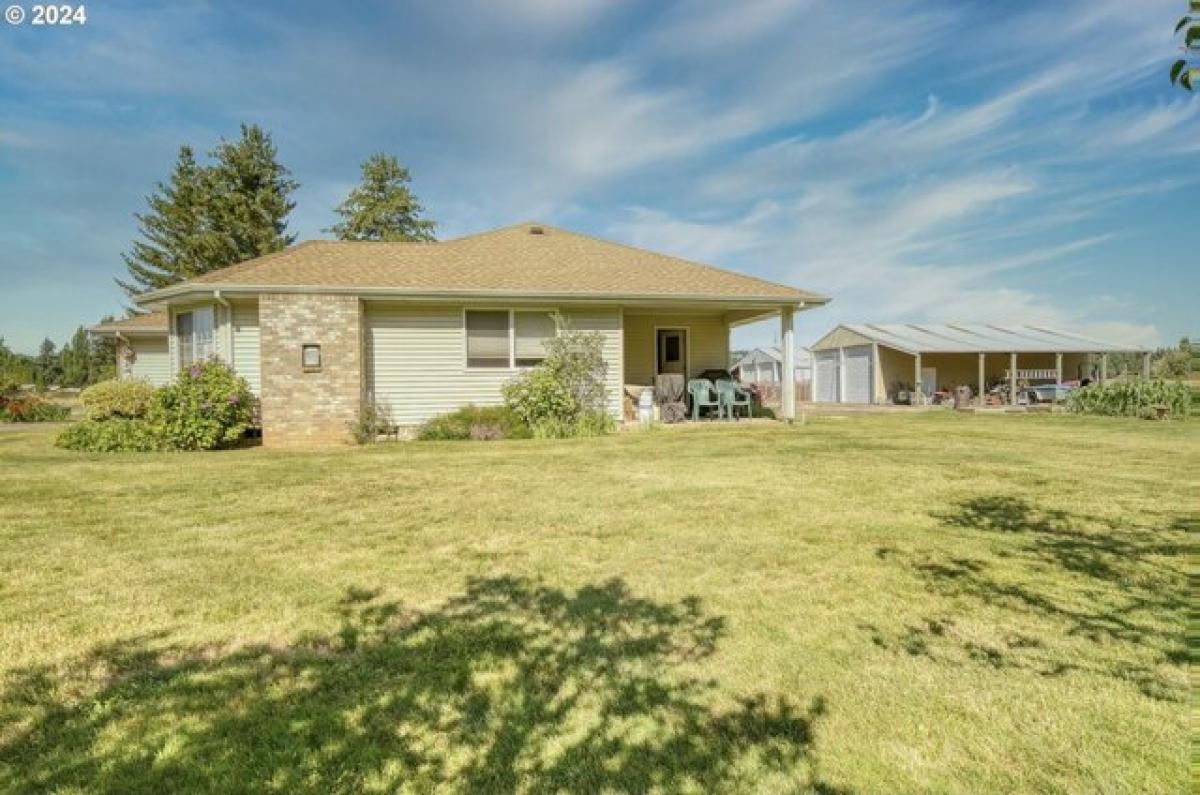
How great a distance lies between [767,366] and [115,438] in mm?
32337

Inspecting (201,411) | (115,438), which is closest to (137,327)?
(115,438)

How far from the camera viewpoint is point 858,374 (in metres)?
32.2

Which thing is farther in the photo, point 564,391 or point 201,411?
point 564,391

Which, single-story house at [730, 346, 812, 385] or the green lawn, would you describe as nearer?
the green lawn

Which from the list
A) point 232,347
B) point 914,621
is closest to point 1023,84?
point 914,621

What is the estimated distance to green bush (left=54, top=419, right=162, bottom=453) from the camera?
36.7 feet

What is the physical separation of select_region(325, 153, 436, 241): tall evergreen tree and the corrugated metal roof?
25568mm

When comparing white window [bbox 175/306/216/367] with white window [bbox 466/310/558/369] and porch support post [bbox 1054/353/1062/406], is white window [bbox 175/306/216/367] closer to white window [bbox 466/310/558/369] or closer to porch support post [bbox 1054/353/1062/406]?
white window [bbox 466/310/558/369]

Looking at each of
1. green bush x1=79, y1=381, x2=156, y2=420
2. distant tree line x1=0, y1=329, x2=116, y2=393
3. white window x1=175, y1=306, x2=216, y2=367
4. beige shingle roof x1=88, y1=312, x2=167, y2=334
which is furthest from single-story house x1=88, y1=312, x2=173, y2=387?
distant tree line x1=0, y1=329, x2=116, y2=393

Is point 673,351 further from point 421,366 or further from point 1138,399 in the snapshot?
point 1138,399

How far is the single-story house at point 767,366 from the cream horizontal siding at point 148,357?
27215mm

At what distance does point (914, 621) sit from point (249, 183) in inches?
1666

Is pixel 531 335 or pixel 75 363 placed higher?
pixel 75 363

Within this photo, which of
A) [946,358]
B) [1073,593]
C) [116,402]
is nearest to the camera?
[1073,593]
